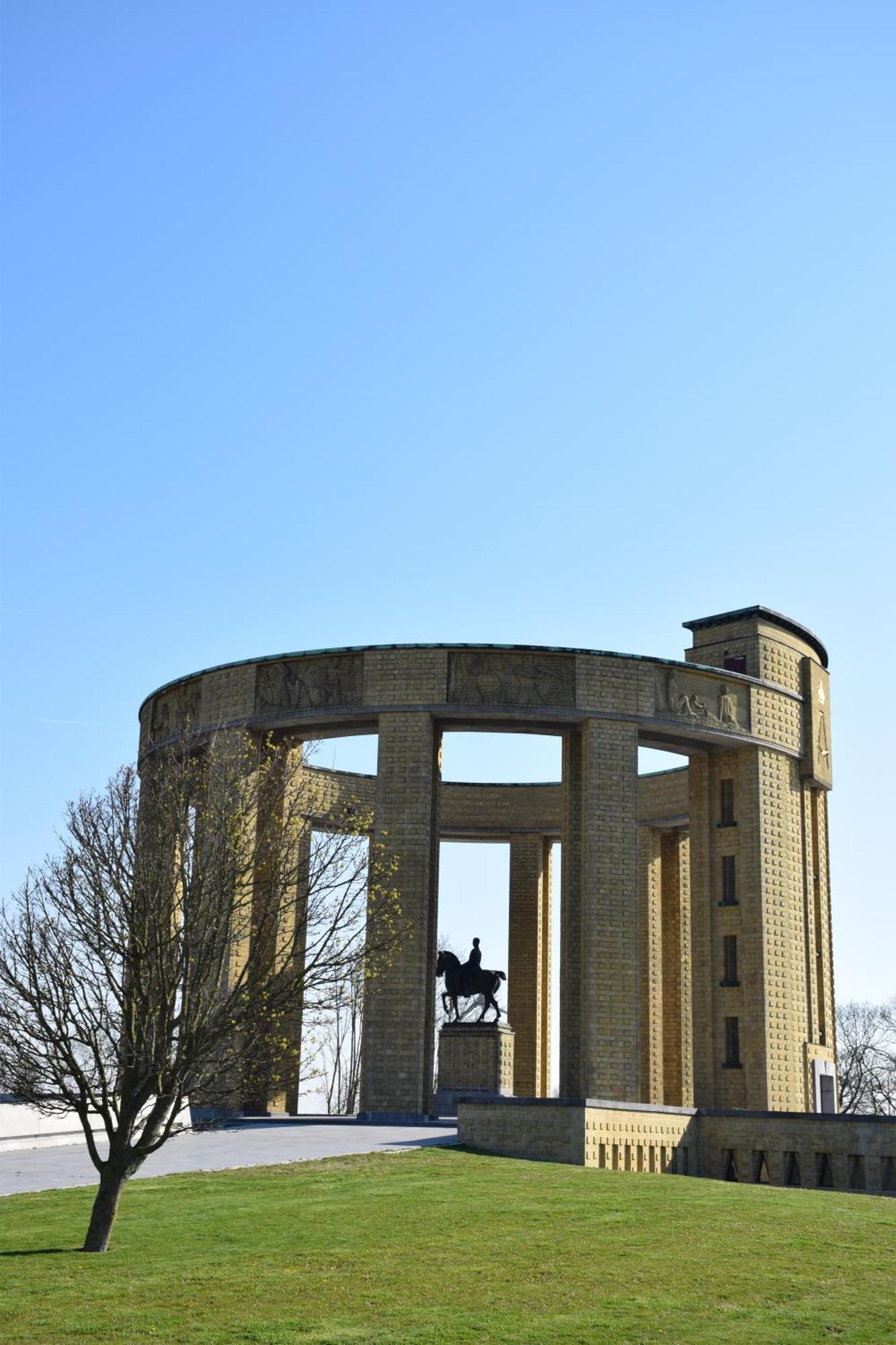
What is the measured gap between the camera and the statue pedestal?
32.7 m

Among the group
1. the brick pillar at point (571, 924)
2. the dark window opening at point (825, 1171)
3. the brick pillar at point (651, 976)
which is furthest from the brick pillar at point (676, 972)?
the dark window opening at point (825, 1171)

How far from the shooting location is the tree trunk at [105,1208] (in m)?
12.9

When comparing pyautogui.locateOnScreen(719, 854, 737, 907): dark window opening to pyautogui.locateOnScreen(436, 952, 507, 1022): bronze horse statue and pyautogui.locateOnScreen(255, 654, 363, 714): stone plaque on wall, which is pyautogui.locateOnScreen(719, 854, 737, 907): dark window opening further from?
pyautogui.locateOnScreen(255, 654, 363, 714): stone plaque on wall

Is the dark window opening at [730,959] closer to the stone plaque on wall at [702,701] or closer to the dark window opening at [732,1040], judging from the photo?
the dark window opening at [732,1040]

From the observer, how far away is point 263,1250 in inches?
506

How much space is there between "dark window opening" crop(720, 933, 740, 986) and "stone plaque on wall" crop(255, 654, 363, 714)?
9769mm

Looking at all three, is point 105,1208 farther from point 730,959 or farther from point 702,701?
point 730,959

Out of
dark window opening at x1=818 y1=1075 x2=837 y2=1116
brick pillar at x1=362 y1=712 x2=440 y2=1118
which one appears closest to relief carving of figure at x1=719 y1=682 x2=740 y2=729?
brick pillar at x1=362 y1=712 x2=440 y2=1118

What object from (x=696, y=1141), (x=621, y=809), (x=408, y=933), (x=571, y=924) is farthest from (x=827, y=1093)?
(x=408, y=933)

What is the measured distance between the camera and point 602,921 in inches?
1134

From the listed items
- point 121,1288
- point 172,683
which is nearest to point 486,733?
point 172,683

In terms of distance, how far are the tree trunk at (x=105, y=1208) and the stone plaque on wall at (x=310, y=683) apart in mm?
17304

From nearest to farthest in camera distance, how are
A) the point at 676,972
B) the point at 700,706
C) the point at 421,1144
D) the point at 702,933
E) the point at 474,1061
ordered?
the point at 421,1144, the point at 700,706, the point at 702,933, the point at 474,1061, the point at 676,972

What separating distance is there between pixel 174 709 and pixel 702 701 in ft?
38.5
